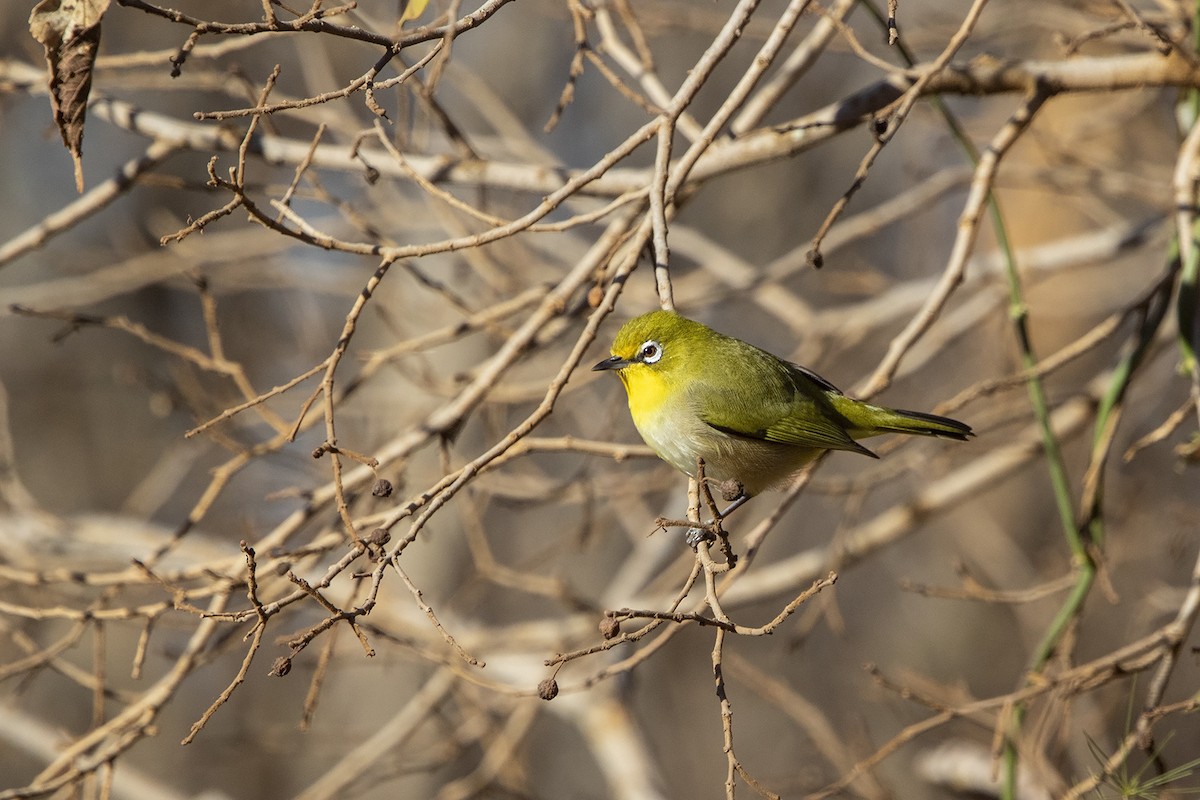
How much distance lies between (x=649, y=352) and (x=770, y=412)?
441 millimetres

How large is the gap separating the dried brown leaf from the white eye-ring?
1748 millimetres

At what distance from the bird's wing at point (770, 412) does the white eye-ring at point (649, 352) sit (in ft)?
0.50

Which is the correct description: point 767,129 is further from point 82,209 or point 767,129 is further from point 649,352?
point 82,209

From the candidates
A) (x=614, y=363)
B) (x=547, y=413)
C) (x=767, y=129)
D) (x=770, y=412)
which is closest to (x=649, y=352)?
(x=614, y=363)

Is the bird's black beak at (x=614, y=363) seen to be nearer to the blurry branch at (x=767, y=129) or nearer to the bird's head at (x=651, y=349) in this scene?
the bird's head at (x=651, y=349)

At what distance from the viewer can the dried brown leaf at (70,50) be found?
2.19 metres

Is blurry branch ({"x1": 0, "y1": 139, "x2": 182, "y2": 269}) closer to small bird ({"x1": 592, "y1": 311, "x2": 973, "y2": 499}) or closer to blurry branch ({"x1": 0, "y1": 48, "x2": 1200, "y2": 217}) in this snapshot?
blurry branch ({"x1": 0, "y1": 48, "x2": 1200, "y2": 217})

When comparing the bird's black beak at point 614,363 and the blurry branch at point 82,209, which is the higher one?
the blurry branch at point 82,209

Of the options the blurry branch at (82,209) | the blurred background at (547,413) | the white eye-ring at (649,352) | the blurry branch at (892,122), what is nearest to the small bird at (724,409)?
the white eye-ring at (649,352)

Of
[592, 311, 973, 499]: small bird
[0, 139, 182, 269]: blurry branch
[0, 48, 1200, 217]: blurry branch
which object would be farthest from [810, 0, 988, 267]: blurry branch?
[0, 139, 182, 269]: blurry branch

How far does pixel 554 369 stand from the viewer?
5875 millimetres

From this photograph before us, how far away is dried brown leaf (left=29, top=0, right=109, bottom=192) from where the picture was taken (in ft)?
7.20

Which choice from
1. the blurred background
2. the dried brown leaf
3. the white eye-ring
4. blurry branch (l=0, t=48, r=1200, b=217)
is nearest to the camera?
the dried brown leaf

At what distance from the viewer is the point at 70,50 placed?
2221 millimetres
